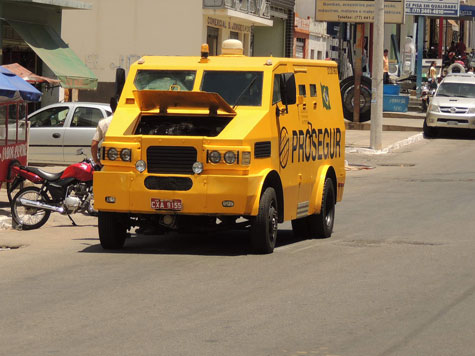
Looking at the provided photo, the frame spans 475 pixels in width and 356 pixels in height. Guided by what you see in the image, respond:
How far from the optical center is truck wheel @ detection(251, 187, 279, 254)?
42.7 ft

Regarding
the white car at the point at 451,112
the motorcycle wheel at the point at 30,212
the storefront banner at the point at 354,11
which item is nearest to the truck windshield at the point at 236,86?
the motorcycle wheel at the point at 30,212

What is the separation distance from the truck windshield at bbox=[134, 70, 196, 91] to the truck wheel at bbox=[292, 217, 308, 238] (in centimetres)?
258

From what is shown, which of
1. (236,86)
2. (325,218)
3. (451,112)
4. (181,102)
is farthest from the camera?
(451,112)

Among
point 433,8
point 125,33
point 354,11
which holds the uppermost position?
point 433,8

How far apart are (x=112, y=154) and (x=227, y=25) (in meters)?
32.0

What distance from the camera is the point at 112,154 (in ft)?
43.4

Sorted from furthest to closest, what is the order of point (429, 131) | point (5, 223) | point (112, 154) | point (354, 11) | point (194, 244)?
1. point (354, 11)
2. point (429, 131)
3. point (5, 223)
4. point (194, 244)
5. point (112, 154)

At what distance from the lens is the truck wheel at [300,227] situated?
50.6 ft

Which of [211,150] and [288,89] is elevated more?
[288,89]

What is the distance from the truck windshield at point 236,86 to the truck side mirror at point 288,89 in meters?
0.27

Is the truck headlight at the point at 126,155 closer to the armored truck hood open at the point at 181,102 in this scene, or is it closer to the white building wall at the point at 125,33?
the armored truck hood open at the point at 181,102

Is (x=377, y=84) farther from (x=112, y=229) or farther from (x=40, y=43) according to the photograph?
(x=112, y=229)

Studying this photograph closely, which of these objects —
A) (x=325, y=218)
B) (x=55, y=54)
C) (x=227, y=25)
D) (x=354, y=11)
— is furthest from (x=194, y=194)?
(x=227, y=25)

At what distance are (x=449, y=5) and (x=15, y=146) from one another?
3741 centimetres
